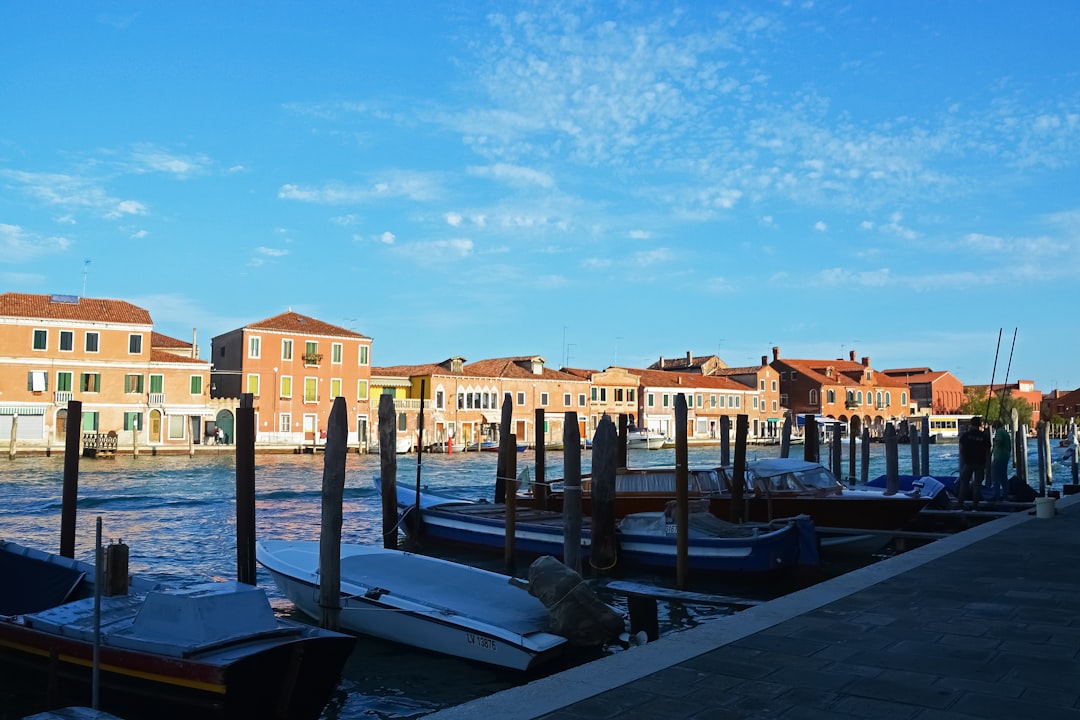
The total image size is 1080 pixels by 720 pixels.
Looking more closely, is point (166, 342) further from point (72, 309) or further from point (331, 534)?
point (331, 534)

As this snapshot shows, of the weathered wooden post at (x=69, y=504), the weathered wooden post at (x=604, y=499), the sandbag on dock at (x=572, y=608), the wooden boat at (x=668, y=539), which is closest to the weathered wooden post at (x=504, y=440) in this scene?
the wooden boat at (x=668, y=539)

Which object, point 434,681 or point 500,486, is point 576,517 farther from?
point 500,486

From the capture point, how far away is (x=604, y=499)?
39.3 ft

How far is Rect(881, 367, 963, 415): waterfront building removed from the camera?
291ft

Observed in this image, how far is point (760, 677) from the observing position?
14.8ft

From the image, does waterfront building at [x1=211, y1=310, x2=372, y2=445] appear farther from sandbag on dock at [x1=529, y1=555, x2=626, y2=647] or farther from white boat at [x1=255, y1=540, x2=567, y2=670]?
sandbag on dock at [x1=529, y1=555, x2=626, y2=647]

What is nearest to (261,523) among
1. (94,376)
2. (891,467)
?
(891,467)

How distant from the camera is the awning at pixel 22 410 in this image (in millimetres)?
41281

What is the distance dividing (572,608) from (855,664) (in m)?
3.34

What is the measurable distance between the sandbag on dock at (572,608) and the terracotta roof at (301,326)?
1656 inches

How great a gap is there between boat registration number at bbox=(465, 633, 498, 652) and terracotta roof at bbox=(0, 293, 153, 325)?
40.9 m

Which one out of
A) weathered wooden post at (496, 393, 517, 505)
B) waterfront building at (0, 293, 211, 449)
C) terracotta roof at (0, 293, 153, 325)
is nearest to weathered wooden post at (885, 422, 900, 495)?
weathered wooden post at (496, 393, 517, 505)

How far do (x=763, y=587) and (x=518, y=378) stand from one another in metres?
46.3

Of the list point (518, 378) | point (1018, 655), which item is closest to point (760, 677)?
point (1018, 655)
